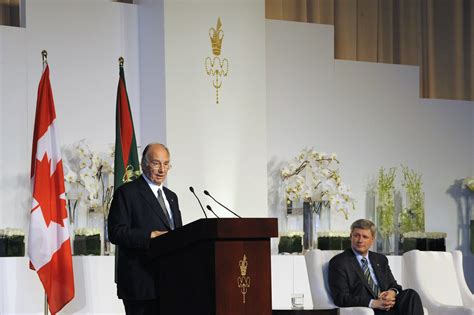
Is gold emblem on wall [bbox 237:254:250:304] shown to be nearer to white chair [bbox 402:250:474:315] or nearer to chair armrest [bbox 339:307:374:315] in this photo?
chair armrest [bbox 339:307:374:315]

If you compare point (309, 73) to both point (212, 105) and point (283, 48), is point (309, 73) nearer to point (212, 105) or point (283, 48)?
point (283, 48)

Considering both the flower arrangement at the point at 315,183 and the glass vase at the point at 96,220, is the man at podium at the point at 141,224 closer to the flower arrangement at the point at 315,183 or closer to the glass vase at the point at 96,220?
the glass vase at the point at 96,220

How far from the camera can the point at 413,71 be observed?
8820 millimetres

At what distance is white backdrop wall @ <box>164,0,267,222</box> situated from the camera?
7426mm

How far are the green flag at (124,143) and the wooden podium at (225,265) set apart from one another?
2877 mm

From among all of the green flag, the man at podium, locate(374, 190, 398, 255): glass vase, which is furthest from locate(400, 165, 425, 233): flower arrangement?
the man at podium

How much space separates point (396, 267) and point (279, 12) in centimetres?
244

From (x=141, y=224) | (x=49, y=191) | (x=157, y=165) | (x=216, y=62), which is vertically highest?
(x=216, y=62)

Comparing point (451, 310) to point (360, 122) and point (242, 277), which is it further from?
point (242, 277)

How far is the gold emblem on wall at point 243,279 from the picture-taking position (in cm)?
370

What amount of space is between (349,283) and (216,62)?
228 centimetres

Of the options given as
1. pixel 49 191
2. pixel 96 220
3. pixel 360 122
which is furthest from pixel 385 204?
pixel 49 191

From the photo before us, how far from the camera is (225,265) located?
145 inches

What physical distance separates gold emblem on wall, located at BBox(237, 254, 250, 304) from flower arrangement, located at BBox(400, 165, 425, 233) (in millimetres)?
4877
